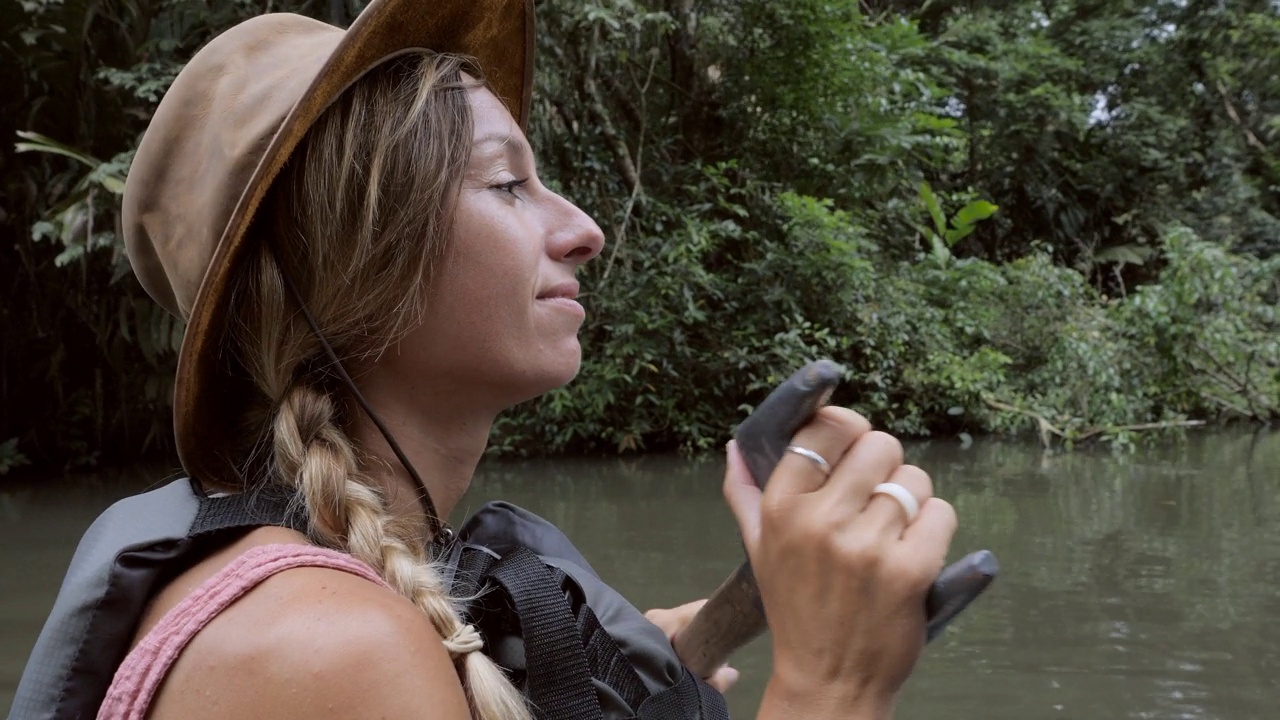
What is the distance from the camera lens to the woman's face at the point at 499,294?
40.2 inches

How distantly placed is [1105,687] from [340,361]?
2617 millimetres

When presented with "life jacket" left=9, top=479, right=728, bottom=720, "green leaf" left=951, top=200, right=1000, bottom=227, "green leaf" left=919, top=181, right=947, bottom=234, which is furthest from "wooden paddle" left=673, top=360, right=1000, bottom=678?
"green leaf" left=951, top=200, right=1000, bottom=227

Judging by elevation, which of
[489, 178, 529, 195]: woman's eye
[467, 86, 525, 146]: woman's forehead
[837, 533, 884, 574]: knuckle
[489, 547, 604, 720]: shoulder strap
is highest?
[467, 86, 525, 146]: woman's forehead

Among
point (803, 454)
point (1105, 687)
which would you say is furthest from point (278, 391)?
point (1105, 687)

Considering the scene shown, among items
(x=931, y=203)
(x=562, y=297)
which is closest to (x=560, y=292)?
(x=562, y=297)

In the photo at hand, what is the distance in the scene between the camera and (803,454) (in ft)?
2.36

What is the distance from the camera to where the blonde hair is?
0.98 metres

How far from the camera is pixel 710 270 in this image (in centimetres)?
881

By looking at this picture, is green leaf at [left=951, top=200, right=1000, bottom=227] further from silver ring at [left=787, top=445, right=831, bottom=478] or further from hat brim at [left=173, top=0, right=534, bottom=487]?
silver ring at [left=787, top=445, right=831, bottom=478]

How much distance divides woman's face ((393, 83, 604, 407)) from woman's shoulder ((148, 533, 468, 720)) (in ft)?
1.07

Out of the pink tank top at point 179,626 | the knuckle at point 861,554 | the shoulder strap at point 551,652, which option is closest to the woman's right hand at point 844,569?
the knuckle at point 861,554

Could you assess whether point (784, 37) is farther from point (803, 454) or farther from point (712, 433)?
point (803, 454)

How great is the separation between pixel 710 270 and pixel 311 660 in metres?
8.23

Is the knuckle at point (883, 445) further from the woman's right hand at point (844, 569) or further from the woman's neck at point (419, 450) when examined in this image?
the woman's neck at point (419, 450)
